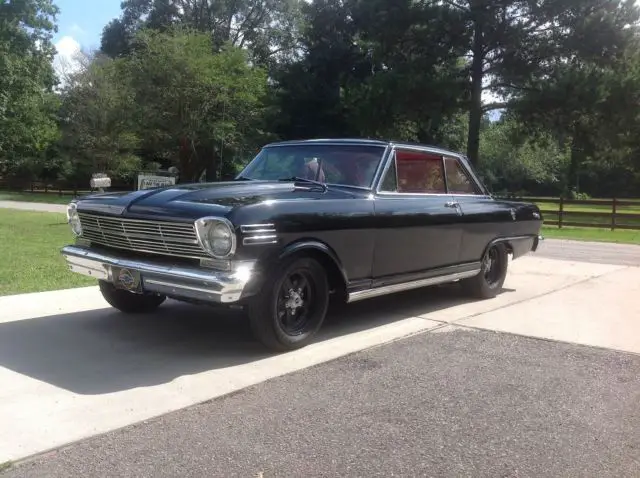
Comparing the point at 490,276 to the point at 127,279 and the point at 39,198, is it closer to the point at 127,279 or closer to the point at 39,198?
the point at 127,279

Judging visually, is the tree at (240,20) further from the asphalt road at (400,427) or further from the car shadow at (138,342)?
the asphalt road at (400,427)

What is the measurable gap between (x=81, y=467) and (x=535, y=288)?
665 cm

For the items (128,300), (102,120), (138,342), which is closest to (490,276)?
(128,300)

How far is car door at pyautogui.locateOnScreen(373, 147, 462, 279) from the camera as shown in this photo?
5.82 meters

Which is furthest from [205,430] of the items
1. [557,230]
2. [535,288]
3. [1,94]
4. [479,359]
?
[1,94]

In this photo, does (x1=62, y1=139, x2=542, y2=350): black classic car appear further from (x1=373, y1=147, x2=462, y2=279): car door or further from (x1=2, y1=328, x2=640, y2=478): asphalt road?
(x1=2, y1=328, x2=640, y2=478): asphalt road

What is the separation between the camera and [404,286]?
6.09 metres

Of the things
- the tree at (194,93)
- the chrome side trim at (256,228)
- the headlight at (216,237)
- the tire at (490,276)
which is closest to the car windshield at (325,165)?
the chrome side trim at (256,228)

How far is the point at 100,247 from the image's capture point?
559 centimetres

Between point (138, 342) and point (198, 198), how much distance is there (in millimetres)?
1381

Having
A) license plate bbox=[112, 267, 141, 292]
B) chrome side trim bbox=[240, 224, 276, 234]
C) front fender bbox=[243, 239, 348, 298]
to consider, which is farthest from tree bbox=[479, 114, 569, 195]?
license plate bbox=[112, 267, 141, 292]

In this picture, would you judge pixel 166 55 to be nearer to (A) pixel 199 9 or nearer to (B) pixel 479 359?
(A) pixel 199 9

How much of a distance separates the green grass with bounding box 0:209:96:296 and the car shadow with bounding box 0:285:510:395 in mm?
1555

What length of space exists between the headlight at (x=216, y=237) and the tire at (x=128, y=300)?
1.78 m
